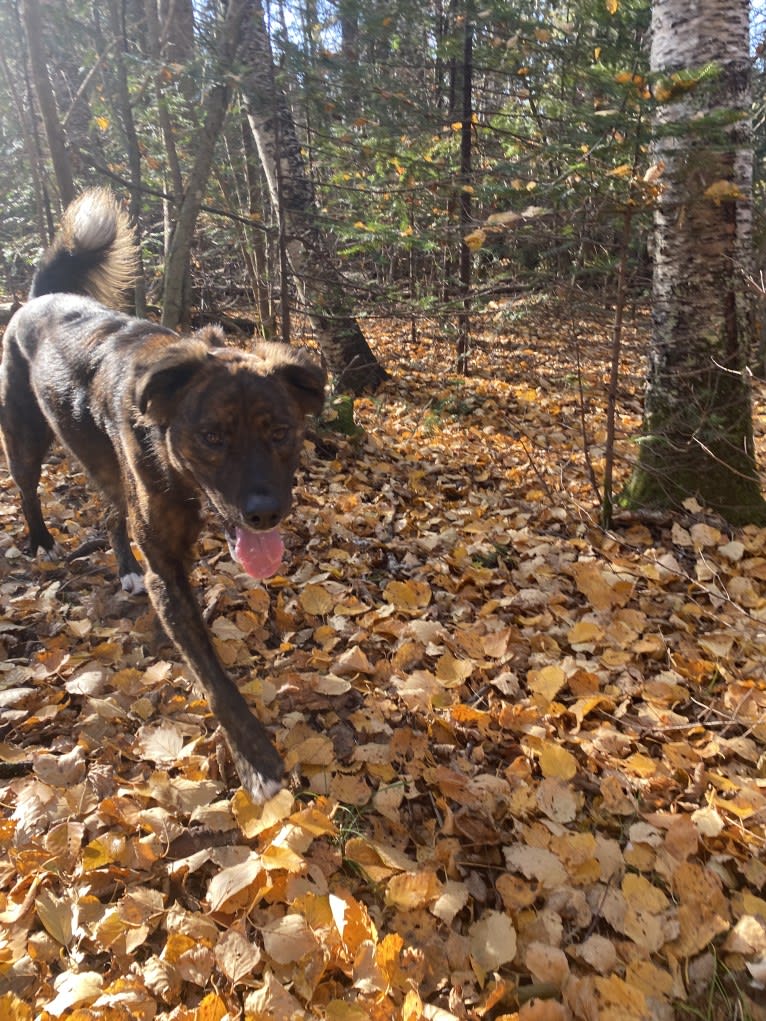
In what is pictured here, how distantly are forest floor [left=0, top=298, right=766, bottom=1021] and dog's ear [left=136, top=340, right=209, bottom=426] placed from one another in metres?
1.24

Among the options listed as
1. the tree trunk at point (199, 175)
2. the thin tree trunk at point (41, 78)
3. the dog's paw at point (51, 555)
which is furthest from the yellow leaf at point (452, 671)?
the thin tree trunk at point (41, 78)

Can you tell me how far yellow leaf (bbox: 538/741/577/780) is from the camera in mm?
2652

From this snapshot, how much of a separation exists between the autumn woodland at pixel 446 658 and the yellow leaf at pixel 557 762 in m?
0.02

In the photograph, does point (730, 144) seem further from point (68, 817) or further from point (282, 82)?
point (68, 817)

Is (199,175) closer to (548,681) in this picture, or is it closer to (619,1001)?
(548,681)

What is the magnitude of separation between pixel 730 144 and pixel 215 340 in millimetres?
3434

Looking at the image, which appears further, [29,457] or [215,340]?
[29,457]

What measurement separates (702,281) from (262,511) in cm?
358

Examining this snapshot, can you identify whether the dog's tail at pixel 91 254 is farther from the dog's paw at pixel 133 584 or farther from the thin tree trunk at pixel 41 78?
the dog's paw at pixel 133 584

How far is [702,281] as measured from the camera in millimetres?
4559

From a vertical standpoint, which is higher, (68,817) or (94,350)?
(94,350)

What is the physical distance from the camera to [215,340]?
361 centimetres

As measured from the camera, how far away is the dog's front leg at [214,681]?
2615mm

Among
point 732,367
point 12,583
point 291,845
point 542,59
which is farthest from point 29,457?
point 542,59
